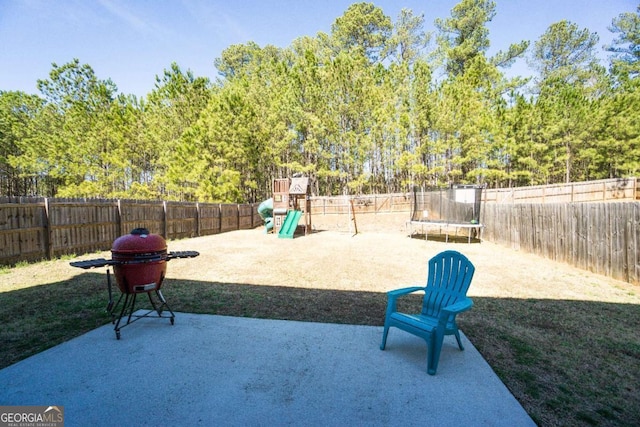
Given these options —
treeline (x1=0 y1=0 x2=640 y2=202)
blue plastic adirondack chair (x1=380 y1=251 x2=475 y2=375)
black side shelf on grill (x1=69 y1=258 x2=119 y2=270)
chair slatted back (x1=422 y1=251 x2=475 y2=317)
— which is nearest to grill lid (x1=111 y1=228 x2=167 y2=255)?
black side shelf on grill (x1=69 y1=258 x2=119 y2=270)

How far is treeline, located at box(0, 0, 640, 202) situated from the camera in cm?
2239

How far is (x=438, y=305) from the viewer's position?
318 centimetres

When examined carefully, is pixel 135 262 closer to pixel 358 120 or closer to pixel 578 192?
pixel 578 192

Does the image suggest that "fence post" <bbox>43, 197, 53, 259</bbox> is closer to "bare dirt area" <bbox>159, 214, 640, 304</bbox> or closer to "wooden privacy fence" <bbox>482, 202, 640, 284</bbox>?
"bare dirt area" <bbox>159, 214, 640, 304</bbox>

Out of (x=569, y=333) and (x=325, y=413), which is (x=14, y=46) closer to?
(x=325, y=413)

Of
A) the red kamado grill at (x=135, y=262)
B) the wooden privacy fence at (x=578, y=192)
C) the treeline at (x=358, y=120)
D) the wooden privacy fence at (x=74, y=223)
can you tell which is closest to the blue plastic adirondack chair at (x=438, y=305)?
the red kamado grill at (x=135, y=262)

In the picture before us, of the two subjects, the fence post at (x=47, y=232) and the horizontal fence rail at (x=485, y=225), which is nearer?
the horizontal fence rail at (x=485, y=225)

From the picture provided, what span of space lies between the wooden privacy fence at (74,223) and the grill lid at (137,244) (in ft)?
22.3

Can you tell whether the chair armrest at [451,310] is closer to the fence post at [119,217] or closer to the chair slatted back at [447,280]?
the chair slatted back at [447,280]

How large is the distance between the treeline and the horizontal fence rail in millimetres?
8916

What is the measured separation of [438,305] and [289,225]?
12.1 m

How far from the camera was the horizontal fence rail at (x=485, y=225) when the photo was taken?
6.13 metres

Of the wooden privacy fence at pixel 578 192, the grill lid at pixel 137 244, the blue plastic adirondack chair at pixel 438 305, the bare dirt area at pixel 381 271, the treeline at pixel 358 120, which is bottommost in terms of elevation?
the bare dirt area at pixel 381 271

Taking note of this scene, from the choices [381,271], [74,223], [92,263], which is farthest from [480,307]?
[74,223]
